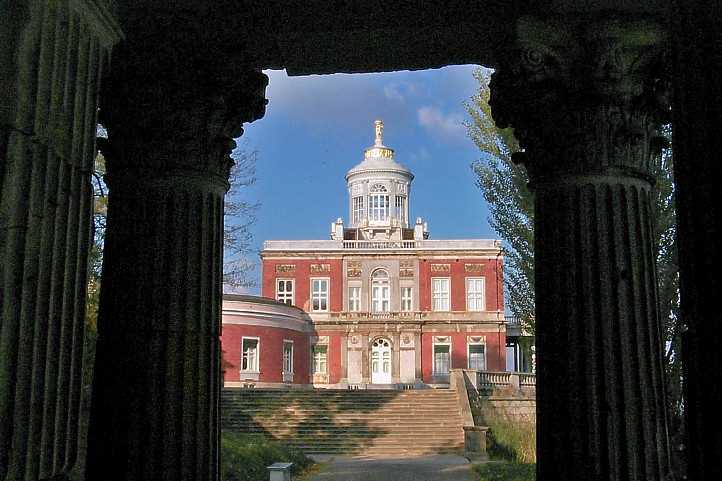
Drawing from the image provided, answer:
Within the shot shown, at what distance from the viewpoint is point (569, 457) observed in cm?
349

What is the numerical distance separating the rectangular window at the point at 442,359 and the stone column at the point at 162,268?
135 ft

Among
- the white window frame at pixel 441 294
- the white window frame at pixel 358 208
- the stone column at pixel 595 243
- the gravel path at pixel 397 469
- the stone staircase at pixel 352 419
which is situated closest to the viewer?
the stone column at pixel 595 243

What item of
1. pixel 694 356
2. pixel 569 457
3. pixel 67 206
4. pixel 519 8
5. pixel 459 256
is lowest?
pixel 569 457

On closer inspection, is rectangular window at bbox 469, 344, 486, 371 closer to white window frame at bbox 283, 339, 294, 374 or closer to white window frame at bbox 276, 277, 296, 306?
white window frame at bbox 283, 339, 294, 374

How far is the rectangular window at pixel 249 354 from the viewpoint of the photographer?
37719 mm

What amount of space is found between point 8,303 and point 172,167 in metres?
1.74

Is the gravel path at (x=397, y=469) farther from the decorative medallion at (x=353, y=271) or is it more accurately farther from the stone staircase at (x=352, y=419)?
the decorative medallion at (x=353, y=271)

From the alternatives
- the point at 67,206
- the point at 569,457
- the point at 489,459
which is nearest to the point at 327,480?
the point at 489,459

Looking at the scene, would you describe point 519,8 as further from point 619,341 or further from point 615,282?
point 619,341

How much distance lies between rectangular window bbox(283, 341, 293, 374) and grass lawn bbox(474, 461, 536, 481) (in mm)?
22097

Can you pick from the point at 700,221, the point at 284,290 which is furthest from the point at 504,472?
the point at 284,290

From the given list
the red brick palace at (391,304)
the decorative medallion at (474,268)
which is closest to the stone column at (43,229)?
the red brick palace at (391,304)

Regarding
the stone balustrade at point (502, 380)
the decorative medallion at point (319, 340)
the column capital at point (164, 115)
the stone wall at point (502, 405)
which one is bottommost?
the stone wall at point (502, 405)

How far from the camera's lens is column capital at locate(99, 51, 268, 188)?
3.77 metres
